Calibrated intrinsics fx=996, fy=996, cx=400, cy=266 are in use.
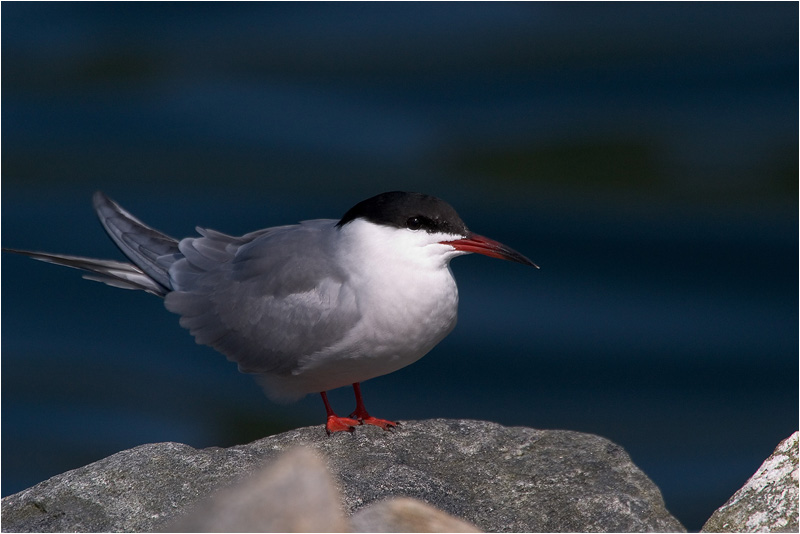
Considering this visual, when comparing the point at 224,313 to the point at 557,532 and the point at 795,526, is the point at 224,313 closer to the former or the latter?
the point at 557,532

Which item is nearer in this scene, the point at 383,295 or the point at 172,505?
the point at 172,505

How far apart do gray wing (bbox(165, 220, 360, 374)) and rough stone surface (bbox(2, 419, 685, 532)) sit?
494 millimetres

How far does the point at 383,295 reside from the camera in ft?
14.0

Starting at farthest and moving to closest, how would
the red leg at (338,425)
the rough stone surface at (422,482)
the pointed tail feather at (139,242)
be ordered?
1. the pointed tail feather at (139,242)
2. the red leg at (338,425)
3. the rough stone surface at (422,482)

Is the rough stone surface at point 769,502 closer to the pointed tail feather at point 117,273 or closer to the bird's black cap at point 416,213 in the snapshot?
the bird's black cap at point 416,213

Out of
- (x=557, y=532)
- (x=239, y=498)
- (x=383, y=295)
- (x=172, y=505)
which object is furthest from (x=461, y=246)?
(x=239, y=498)

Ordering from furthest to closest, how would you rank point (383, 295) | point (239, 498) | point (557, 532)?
point (383, 295) → point (557, 532) → point (239, 498)

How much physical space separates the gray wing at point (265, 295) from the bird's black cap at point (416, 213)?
35 centimetres

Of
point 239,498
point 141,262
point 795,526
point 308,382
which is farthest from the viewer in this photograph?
point 141,262

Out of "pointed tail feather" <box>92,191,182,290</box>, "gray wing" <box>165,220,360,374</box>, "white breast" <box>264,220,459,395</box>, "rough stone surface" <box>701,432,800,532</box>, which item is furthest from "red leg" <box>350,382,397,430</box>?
"rough stone surface" <box>701,432,800,532</box>

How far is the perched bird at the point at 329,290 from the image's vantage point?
4.28 m

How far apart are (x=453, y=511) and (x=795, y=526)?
1168mm

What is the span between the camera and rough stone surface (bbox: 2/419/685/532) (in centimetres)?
361

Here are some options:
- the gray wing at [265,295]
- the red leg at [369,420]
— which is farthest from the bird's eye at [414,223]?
the red leg at [369,420]
